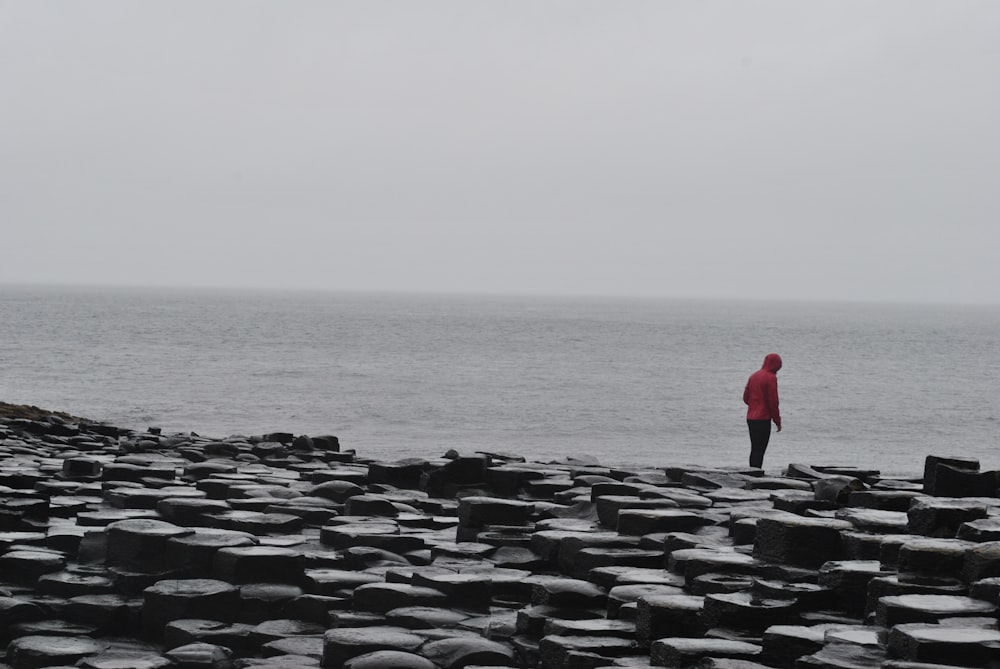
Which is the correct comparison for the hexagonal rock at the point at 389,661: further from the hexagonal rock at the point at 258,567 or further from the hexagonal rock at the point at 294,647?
the hexagonal rock at the point at 258,567

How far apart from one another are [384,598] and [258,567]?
916 millimetres

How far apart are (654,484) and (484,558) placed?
3.79m

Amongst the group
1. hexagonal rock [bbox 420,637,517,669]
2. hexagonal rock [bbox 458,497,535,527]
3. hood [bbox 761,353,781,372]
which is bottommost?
hexagonal rock [bbox 420,637,517,669]

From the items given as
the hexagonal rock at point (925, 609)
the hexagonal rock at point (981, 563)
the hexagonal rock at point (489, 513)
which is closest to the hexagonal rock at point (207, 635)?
the hexagonal rock at point (489, 513)

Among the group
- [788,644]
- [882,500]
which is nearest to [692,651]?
[788,644]

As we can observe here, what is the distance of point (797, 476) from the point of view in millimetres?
12703

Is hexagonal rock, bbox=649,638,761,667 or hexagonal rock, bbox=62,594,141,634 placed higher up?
hexagonal rock, bbox=649,638,761,667

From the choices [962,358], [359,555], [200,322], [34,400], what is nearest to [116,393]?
[34,400]

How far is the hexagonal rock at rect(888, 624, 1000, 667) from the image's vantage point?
513cm

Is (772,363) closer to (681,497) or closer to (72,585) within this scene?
(681,497)

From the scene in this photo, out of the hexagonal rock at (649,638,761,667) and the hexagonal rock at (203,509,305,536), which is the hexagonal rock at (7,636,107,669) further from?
the hexagonal rock at (649,638,761,667)

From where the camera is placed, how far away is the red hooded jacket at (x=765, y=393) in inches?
624

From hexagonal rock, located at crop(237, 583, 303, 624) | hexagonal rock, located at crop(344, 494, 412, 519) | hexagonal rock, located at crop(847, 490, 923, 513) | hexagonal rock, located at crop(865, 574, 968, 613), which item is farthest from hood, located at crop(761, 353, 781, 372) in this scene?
hexagonal rock, located at crop(237, 583, 303, 624)

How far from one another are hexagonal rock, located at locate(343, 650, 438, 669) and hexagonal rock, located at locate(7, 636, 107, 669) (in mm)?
1408
